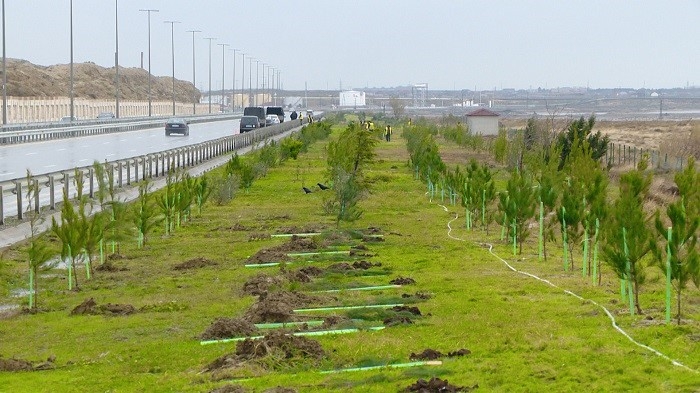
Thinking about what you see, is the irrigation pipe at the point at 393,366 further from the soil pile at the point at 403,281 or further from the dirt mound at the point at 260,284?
the soil pile at the point at 403,281

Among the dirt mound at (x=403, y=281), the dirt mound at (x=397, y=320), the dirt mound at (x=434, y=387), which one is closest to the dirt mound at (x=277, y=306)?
the dirt mound at (x=397, y=320)

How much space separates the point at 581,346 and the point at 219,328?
3.52 meters

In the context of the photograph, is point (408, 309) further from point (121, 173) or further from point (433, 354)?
point (121, 173)

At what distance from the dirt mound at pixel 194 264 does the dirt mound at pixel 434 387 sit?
8.92 meters

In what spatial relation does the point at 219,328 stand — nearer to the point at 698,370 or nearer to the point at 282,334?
the point at 282,334

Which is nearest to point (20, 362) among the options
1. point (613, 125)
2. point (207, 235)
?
point (207, 235)

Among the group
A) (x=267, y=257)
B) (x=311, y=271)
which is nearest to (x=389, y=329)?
(x=311, y=271)

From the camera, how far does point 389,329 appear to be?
474 inches

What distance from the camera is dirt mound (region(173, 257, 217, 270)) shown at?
17766mm

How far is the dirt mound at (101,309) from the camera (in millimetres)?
13814

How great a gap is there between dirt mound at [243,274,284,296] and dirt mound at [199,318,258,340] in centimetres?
249

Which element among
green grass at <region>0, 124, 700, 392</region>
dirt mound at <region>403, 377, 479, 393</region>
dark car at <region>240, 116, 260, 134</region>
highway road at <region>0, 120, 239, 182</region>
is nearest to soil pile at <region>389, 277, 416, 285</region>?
green grass at <region>0, 124, 700, 392</region>

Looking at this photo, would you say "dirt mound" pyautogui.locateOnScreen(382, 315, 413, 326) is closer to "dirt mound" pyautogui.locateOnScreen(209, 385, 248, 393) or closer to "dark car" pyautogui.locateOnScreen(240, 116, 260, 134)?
"dirt mound" pyautogui.locateOnScreen(209, 385, 248, 393)

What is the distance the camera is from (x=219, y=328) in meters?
12.0
